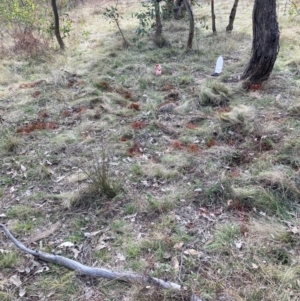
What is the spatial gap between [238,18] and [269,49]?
4.71 meters

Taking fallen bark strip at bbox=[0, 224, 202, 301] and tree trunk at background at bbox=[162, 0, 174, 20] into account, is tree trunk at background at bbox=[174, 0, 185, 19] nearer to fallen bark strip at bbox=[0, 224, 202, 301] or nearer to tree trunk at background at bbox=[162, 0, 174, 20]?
tree trunk at background at bbox=[162, 0, 174, 20]

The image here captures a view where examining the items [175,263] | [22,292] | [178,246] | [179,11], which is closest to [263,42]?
[178,246]

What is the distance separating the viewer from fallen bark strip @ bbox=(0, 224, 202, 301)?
202cm

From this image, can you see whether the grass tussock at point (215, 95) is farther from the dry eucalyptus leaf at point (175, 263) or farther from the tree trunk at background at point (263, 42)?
the dry eucalyptus leaf at point (175, 263)

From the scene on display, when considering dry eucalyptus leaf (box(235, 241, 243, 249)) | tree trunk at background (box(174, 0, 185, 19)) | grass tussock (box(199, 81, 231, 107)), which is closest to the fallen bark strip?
dry eucalyptus leaf (box(235, 241, 243, 249))

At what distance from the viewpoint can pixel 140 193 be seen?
2.91 m

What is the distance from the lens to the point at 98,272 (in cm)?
216

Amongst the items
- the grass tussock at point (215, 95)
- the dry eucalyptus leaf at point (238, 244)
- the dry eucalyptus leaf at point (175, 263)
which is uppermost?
the grass tussock at point (215, 95)

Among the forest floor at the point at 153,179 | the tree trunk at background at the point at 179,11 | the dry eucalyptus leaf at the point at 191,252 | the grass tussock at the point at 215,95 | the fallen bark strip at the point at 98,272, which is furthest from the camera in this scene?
the tree trunk at background at the point at 179,11

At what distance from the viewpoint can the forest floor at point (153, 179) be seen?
2145mm

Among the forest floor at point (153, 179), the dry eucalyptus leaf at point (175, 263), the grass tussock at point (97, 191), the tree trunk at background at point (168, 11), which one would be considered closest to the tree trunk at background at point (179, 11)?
the tree trunk at background at point (168, 11)

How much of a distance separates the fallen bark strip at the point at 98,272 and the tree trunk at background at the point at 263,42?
353 centimetres

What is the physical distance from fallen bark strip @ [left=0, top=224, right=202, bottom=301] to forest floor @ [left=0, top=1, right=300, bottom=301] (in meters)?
0.04

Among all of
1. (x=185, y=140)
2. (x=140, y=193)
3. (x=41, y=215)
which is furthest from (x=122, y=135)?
(x=41, y=215)
